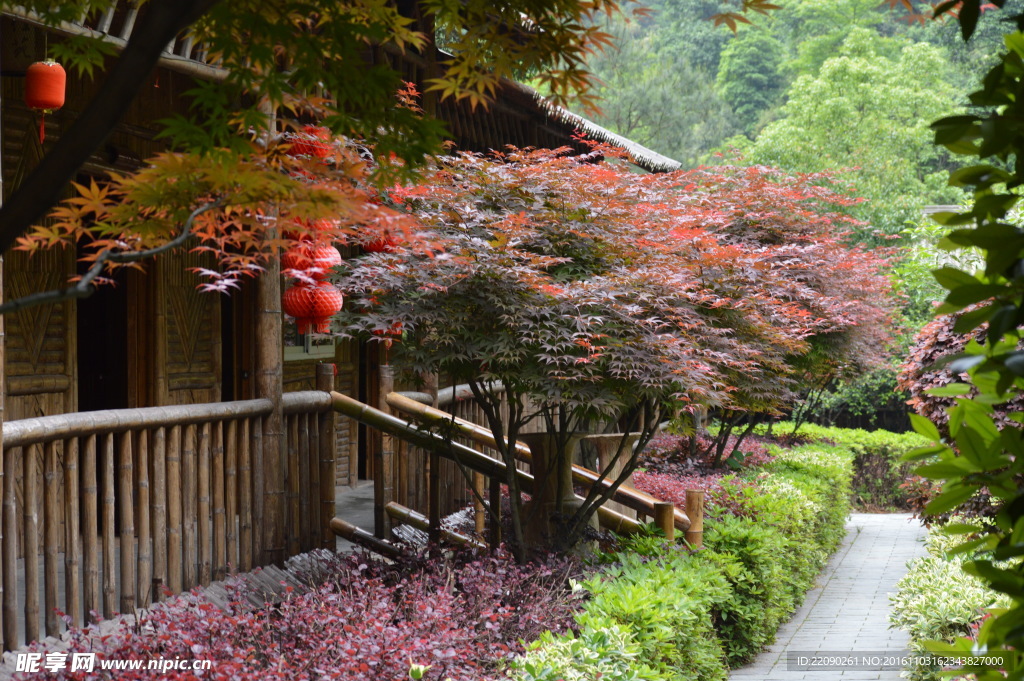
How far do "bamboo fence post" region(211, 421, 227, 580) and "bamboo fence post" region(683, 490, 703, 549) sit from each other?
11.1ft

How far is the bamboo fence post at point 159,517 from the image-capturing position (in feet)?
15.1

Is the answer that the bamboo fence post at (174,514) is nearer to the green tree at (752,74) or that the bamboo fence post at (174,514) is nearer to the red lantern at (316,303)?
the red lantern at (316,303)

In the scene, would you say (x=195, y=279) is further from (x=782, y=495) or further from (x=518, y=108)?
(x=782, y=495)

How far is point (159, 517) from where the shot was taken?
15.2 ft

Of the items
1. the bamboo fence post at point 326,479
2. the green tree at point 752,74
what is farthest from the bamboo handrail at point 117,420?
the green tree at point 752,74

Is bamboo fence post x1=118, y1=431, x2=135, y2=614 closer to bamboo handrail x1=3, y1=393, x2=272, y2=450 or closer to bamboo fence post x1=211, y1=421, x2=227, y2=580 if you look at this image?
bamboo handrail x1=3, y1=393, x2=272, y2=450

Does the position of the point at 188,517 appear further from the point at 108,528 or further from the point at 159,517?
the point at 108,528

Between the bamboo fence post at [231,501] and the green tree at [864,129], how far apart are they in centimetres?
2086

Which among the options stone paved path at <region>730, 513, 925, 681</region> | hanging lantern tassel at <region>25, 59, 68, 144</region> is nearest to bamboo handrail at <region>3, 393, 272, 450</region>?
hanging lantern tassel at <region>25, 59, 68, 144</region>

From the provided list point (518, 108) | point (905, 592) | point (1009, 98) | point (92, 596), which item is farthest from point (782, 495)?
point (1009, 98)

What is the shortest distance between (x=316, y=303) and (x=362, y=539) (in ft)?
5.63

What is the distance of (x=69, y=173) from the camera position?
6.00ft

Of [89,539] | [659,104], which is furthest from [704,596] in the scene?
[659,104]

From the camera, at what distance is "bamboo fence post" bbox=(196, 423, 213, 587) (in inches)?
194
